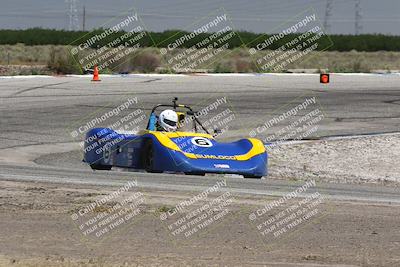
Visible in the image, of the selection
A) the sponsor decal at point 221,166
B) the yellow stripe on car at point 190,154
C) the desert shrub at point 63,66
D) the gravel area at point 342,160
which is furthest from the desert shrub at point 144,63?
the sponsor decal at point 221,166

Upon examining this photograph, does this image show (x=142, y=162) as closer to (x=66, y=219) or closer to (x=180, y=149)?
(x=180, y=149)

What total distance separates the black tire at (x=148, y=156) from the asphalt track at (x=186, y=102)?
85 centimetres

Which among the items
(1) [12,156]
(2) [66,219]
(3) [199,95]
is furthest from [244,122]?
(2) [66,219]

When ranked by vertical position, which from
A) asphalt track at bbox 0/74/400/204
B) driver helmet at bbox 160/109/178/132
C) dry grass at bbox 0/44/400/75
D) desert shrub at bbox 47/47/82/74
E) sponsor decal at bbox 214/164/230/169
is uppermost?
driver helmet at bbox 160/109/178/132

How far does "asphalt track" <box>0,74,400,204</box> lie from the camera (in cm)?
1341

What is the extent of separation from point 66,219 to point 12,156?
24.3ft

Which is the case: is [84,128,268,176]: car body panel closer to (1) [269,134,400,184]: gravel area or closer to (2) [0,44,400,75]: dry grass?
(1) [269,134,400,184]: gravel area

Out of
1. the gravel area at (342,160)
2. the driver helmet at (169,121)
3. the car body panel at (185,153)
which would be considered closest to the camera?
the car body panel at (185,153)

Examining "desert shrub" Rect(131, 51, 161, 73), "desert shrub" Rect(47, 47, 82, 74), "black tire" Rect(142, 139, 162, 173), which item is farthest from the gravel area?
"desert shrub" Rect(131, 51, 161, 73)

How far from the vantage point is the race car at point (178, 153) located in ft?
49.4

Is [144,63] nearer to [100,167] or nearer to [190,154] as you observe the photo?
[100,167]

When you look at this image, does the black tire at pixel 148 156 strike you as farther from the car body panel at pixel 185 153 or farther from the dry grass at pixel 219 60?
the dry grass at pixel 219 60

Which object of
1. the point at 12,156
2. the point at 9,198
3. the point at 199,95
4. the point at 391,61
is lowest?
the point at 391,61

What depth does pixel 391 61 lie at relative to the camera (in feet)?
241
